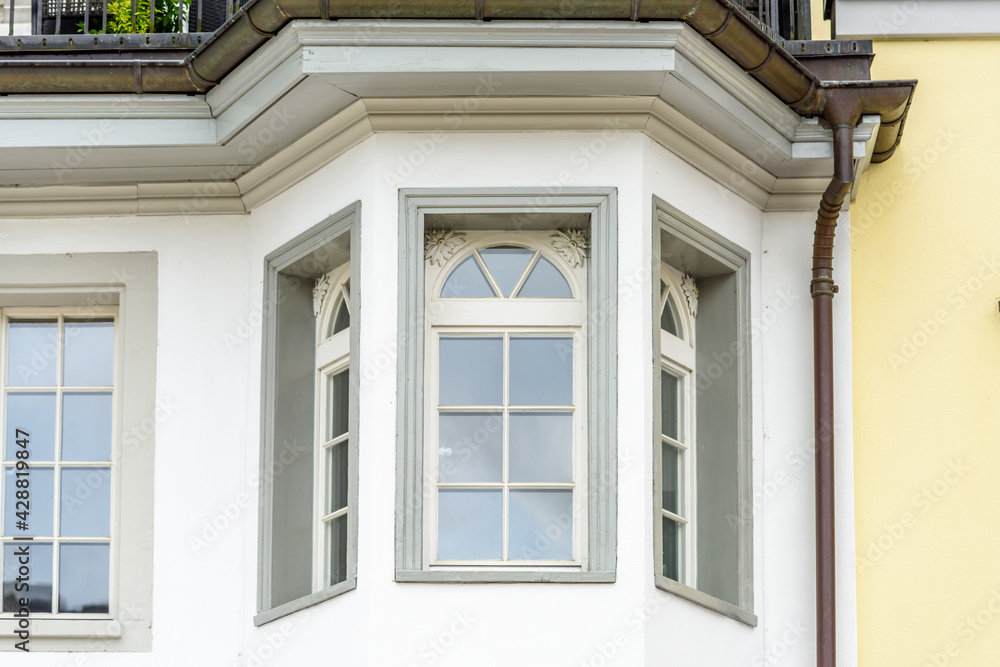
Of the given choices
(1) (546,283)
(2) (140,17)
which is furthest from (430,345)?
(2) (140,17)

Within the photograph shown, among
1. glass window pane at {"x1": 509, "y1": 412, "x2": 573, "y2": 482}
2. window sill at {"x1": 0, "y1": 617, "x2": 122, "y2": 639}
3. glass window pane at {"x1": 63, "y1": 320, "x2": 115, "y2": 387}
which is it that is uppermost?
glass window pane at {"x1": 63, "y1": 320, "x2": 115, "y2": 387}

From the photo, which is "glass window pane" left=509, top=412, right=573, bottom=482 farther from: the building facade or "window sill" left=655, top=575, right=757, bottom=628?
"window sill" left=655, top=575, right=757, bottom=628

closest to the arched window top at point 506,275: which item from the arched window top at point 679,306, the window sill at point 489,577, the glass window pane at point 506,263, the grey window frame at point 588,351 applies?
the glass window pane at point 506,263

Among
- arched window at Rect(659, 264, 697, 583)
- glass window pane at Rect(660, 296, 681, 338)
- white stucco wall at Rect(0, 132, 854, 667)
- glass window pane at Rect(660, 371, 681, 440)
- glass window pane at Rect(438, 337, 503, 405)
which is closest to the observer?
white stucco wall at Rect(0, 132, 854, 667)

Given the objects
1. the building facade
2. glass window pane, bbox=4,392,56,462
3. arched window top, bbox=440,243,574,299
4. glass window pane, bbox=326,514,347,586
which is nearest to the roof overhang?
the building facade

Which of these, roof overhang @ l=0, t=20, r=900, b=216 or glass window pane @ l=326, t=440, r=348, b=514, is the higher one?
roof overhang @ l=0, t=20, r=900, b=216

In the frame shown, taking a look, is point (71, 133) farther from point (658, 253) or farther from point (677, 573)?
point (677, 573)

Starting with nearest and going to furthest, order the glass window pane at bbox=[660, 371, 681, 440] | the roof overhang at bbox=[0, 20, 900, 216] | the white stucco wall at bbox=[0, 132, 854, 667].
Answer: the white stucco wall at bbox=[0, 132, 854, 667], the roof overhang at bbox=[0, 20, 900, 216], the glass window pane at bbox=[660, 371, 681, 440]

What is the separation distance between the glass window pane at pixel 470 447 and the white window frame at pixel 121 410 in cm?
147

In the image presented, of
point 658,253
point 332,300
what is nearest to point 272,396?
point 332,300

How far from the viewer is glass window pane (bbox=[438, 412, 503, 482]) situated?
932 cm

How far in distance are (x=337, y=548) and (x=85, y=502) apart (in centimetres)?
134

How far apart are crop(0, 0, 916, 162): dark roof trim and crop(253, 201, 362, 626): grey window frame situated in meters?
0.86

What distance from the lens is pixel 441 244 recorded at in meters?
9.55
